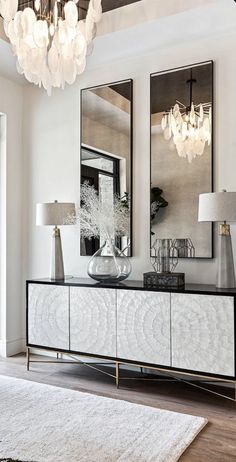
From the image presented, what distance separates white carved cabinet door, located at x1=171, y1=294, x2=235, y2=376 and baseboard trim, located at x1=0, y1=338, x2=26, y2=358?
193 cm

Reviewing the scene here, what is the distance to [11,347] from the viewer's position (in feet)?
13.9

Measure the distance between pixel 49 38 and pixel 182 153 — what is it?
148cm

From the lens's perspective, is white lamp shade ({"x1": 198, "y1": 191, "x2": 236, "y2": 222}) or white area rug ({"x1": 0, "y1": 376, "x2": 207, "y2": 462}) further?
white lamp shade ({"x1": 198, "y1": 191, "x2": 236, "y2": 222})

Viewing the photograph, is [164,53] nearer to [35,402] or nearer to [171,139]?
[171,139]

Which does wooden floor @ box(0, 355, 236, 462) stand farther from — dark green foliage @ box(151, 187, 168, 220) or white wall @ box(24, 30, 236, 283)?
dark green foliage @ box(151, 187, 168, 220)

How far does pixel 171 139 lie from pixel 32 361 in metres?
2.39

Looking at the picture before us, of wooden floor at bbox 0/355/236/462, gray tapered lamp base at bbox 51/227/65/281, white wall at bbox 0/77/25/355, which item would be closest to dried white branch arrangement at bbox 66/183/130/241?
gray tapered lamp base at bbox 51/227/65/281

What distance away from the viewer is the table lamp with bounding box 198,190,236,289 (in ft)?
9.49

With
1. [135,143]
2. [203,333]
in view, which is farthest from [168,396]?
[135,143]

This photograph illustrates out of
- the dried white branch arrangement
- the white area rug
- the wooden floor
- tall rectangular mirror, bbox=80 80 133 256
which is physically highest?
tall rectangular mirror, bbox=80 80 133 256

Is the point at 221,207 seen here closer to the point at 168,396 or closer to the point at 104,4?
the point at 168,396

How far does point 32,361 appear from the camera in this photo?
3920mm

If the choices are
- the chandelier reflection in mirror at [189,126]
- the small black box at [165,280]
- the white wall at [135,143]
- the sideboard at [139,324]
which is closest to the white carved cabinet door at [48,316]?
the sideboard at [139,324]

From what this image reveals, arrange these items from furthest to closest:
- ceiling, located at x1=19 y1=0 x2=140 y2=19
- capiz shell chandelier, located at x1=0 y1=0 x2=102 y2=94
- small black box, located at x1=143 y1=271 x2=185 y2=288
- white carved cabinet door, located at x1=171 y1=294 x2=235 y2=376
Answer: ceiling, located at x1=19 y1=0 x2=140 y2=19 → small black box, located at x1=143 y1=271 x2=185 y2=288 → white carved cabinet door, located at x1=171 y1=294 x2=235 y2=376 → capiz shell chandelier, located at x1=0 y1=0 x2=102 y2=94
